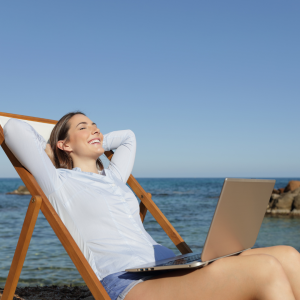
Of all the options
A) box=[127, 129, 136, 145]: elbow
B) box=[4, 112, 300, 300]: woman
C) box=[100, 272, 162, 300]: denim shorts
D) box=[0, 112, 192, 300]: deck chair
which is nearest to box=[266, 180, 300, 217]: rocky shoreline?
box=[127, 129, 136, 145]: elbow

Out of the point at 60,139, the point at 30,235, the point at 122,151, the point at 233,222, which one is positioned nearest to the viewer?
the point at 233,222

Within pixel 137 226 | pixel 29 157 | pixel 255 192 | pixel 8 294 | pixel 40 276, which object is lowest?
pixel 40 276

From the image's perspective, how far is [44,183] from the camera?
1.95 metres

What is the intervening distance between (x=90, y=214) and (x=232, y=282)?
2.78 ft

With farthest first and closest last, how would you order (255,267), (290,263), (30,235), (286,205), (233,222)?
1. (286,205)
2. (30,235)
3. (290,263)
4. (233,222)
5. (255,267)

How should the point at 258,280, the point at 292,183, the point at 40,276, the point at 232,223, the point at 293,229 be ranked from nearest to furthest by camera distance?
1. the point at 258,280
2. the point at 232,223
3. the point at 40,276
4. the point at 293,229
5. the point at 292,183

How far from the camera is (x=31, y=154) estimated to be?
6.32 feet

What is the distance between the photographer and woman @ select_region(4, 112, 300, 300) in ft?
4.73

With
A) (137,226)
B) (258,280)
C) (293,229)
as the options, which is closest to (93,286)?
(137,226)

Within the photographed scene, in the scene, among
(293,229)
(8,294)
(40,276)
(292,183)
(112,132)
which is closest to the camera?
(8,294)

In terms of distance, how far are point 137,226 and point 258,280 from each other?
815mm

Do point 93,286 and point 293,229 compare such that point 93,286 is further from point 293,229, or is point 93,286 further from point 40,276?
point 293,229

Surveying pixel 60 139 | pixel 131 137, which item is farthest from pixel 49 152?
pixel 131 137

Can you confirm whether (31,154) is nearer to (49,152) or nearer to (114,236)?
(49,152)
